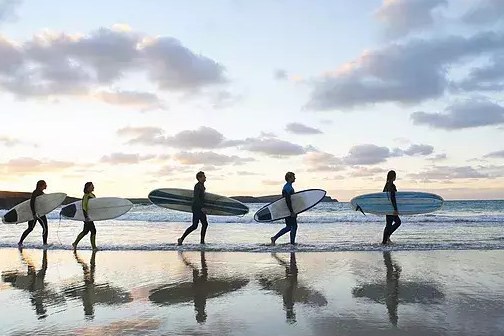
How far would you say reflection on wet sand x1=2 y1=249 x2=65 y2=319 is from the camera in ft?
19.3

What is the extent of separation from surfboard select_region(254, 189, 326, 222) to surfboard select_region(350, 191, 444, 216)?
138cm

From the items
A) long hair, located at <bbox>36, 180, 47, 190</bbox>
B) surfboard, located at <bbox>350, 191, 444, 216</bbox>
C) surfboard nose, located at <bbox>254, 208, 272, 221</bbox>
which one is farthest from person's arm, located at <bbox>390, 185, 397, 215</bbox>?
long hair, located at <bbox>36, 180, 47, 190</bbox>

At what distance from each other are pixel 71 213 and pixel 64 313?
443 inches

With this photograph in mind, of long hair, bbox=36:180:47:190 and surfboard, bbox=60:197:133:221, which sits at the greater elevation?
long hair, bbox=36:180:47:190

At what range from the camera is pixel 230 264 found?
9.34 meters

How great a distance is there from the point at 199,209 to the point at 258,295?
704cm

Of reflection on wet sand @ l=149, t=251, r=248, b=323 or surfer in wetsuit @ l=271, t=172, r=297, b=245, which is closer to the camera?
reflection on wet sand @ l=149, t=251, r=248, b=323

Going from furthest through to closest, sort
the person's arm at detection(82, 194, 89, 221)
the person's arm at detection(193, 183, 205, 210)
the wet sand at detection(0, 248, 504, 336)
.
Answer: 1. the person's arm at detection(193, 183, 205, 210)
2. the person's arm at detection(82, 194, 89, 221)
3. the wet sand at detection(0, 248, 504, 336)

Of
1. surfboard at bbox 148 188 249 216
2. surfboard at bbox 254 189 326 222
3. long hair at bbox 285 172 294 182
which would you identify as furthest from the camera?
surfboard at bbox 148 188 249 216

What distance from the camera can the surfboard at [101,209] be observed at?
50.2ft

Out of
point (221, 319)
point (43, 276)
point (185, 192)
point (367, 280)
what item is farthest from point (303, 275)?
point (185, 192)

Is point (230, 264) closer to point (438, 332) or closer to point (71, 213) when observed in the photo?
point (438, 332)

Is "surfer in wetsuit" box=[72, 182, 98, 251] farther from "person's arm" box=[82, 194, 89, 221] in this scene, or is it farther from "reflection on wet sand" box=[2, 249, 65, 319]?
"reflection on wet sand" box=[2, 249, 65, 319]

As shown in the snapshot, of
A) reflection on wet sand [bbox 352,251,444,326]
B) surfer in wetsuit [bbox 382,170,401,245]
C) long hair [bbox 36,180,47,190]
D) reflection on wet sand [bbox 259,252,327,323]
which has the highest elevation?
long hair [bbox 36,180,47,190]
